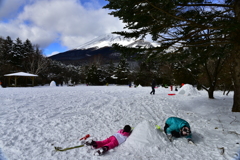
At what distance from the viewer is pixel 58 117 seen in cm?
579

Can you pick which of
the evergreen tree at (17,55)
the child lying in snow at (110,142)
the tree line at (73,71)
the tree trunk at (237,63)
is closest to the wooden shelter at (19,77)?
the tree line at (73,71)

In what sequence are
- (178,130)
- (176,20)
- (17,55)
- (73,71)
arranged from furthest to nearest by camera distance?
1. (73,71)
2. (17,55)
3. (176,20)
4. (178,130)

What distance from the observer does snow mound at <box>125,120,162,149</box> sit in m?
3.61

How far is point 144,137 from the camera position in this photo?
3.71 metres

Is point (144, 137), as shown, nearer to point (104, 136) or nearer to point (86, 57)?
point (104, 136)

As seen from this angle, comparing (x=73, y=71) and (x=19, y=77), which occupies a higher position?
(x=73, y=71)

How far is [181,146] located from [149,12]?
4.20 metres

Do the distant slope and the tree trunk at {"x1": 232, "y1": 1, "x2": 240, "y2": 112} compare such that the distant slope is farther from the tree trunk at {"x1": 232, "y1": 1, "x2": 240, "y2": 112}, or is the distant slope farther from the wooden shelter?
the tree trunk at {"x1": 232, "y1": 1, "x2": 240, "y2": 112}

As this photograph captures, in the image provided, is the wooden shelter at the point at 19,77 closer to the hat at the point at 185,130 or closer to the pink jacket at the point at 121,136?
the pink jacket at the point at 121,136

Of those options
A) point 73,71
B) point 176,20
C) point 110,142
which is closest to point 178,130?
point 110,142

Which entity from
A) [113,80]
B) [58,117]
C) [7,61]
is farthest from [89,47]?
[58,117]

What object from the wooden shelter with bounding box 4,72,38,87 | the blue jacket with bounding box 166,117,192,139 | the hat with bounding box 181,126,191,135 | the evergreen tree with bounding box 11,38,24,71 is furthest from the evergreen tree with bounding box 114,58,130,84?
the hat with bounding box 181,126,191,135

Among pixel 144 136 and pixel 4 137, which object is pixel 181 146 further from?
pixel 4 137

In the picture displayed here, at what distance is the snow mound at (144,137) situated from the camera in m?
3.61
